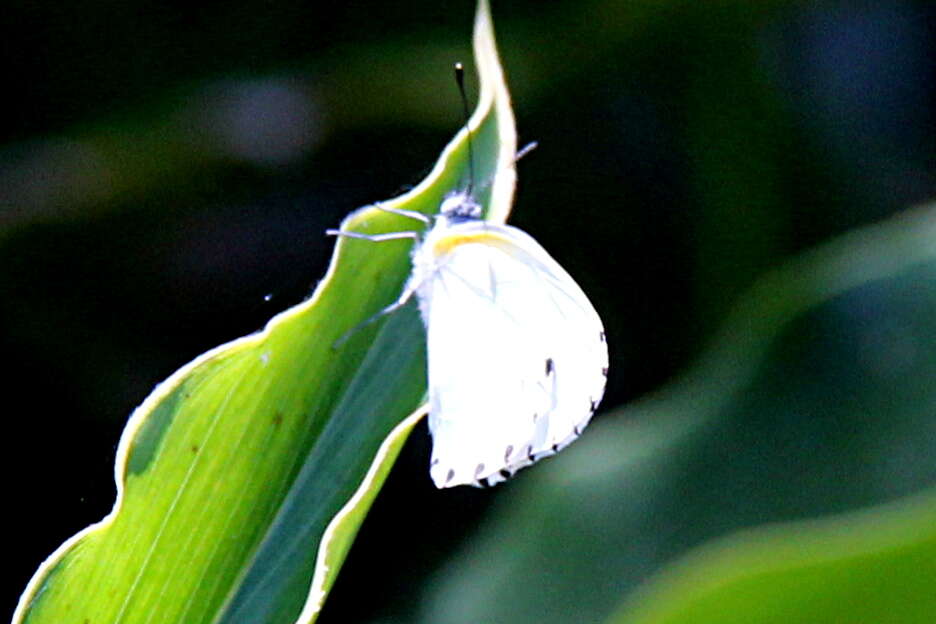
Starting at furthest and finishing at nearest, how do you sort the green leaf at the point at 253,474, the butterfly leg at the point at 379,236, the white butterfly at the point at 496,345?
the white butterfly at the point at 496,345, the butterfly leg at the point at 379,236, the green leaf at the point at 253,474

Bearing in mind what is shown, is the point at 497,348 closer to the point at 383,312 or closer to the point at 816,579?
the point at 383,312

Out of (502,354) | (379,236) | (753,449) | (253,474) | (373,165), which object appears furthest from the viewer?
(373,165)

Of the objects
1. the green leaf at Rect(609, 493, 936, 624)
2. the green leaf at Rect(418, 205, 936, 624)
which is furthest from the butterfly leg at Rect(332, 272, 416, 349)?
the green leaf at Rect(418, 205, 936, 624)

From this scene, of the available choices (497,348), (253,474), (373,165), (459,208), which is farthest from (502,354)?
(373,165)

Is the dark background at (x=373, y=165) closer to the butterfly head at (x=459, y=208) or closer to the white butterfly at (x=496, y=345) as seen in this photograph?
the white butterfly at (x=496, y=345)

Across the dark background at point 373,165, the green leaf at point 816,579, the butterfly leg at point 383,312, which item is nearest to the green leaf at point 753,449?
the dark background at point 373,165

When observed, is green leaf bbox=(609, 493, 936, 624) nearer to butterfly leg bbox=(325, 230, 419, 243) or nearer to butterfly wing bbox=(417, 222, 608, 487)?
butterfly wing bbox=(417, 222, 608, 487)
